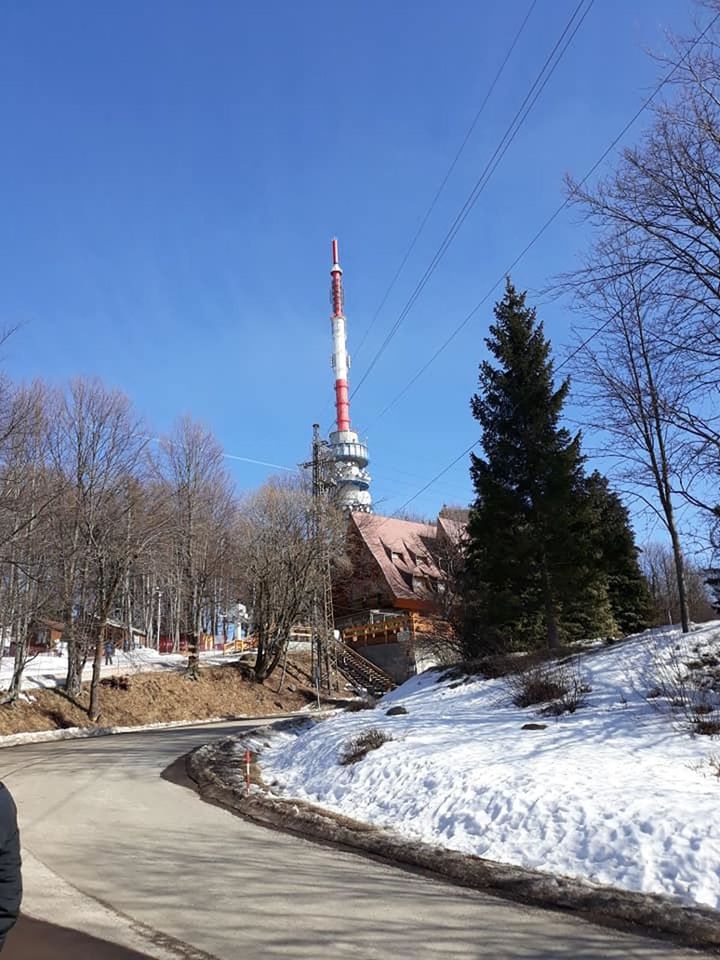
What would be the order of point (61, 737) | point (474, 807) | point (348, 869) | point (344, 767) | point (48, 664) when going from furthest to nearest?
point (48, 664), point (61, 737), point (344, 767), point (474, 807), point (348, 869)

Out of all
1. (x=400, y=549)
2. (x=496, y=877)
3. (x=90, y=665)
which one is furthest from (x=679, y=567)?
(x=400, y=549)

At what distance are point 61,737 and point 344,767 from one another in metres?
16.8

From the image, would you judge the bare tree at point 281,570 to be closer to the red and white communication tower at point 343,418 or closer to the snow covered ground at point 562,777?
the snow covered ground at point 562,777

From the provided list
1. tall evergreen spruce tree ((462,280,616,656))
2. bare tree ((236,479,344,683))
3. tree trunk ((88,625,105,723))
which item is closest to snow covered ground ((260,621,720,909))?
tall evergreen spruce tree ((462,280,616,656))

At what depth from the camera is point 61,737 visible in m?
25.5

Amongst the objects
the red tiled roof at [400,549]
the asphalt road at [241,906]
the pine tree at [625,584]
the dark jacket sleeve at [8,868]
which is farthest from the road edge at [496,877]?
the red tiled roof at [400,549]

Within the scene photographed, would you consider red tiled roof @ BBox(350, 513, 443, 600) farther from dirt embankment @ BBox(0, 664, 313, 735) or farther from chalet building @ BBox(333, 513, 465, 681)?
dirt embankment @ BBox(0, 664, 313, 735)

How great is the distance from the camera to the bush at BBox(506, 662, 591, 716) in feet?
44.3

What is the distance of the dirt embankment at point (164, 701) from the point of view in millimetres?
27891

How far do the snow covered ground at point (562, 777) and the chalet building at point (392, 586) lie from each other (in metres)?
26.5

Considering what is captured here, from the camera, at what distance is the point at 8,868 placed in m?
3.09

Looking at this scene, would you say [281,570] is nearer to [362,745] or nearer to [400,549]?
[400,549]

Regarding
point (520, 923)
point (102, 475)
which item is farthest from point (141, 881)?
point (102, 475)

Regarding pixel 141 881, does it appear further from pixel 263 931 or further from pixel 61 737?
pixel 61 737
